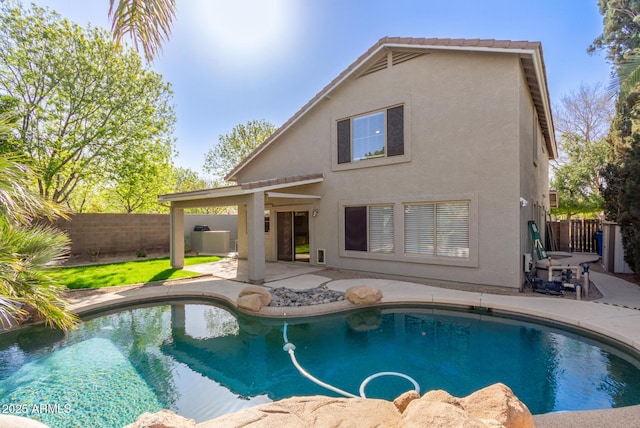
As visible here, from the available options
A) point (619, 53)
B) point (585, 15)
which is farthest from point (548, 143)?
point (619, 53)

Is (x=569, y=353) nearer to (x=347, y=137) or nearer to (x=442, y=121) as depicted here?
(x=442, y=121)

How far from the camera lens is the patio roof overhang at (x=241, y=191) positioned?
1202cm

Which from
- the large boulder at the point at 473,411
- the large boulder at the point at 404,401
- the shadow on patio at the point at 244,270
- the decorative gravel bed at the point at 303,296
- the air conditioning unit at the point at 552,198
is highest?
the air conditioning unit at the point at 552,198

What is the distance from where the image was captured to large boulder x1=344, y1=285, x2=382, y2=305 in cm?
953

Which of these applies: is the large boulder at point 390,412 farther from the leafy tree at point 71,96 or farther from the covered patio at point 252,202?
the leafy tree at point 71,96

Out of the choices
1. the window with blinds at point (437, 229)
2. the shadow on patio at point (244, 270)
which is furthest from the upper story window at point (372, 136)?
the shadow on patio at point (244, 270)

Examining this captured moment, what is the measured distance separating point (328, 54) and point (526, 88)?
1033 centimetres

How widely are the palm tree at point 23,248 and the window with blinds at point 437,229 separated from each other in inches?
430

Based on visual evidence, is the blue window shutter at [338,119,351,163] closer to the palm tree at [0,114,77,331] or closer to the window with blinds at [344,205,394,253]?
the window with blinds at [344,205,394,253]

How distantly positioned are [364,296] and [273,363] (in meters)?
3.95

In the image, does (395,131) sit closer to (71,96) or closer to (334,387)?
(334,387)

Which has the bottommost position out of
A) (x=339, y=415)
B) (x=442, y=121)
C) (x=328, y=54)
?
(x=339, y=415)

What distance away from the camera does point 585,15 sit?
2019 centimetres

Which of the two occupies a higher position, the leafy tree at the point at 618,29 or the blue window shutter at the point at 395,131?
the leafy tree at the point at 618,29
